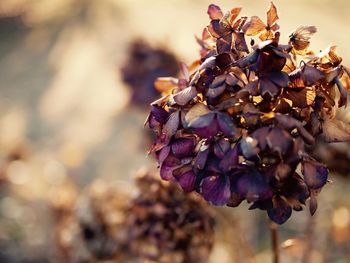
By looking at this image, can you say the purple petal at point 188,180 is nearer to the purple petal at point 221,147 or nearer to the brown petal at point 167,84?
the purple petal at point 221,147

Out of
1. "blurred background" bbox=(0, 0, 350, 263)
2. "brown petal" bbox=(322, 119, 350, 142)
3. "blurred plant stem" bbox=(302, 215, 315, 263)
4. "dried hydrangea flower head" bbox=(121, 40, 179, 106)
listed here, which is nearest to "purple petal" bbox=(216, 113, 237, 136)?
"brown petal" bbox=(322, 119, 350, 142)

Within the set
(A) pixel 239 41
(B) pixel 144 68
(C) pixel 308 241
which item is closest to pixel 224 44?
(A) pixel 239 41

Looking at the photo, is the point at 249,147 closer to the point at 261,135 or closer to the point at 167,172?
the point at 261,135

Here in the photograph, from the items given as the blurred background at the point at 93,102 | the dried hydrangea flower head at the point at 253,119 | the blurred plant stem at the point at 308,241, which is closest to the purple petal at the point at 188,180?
the dried hydrangea flower head at the point at 253,119

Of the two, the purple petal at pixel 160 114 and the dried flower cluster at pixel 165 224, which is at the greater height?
the purple petal at pixel 160 114

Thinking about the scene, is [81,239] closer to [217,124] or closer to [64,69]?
[217,124]
